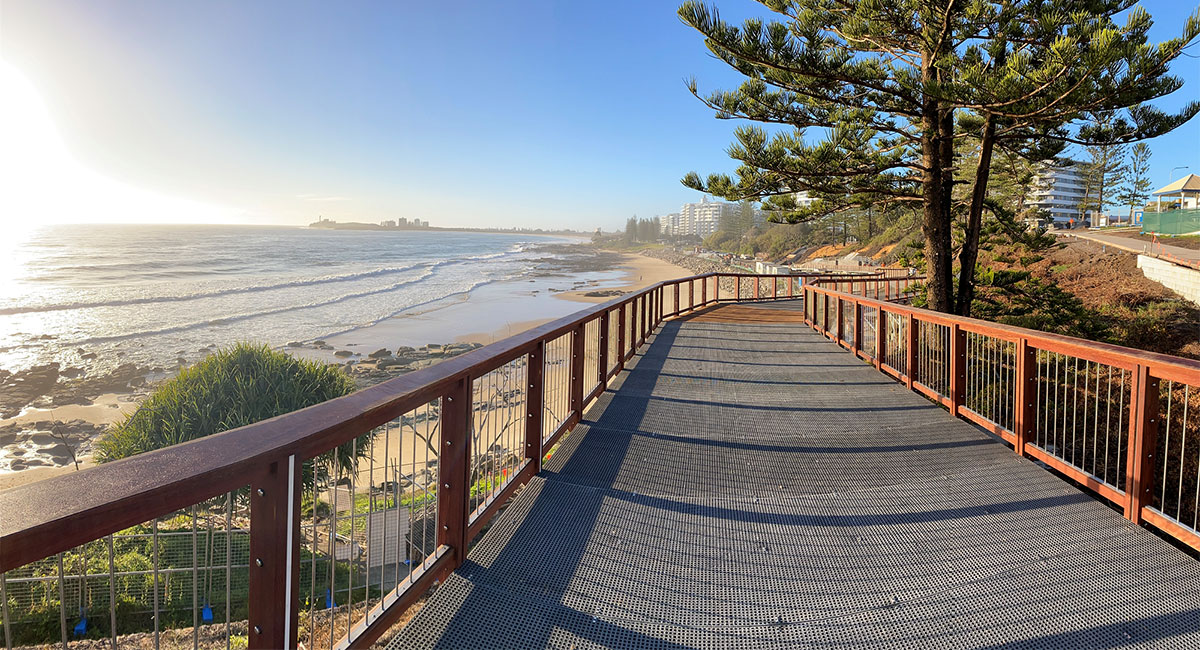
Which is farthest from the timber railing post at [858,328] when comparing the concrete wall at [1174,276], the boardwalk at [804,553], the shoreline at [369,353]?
the concrete wall at [1174,276]

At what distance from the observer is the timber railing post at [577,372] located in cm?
438

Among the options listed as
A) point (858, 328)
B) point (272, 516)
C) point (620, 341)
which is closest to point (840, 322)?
point (858, 328)

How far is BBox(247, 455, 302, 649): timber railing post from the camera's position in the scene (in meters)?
1.48

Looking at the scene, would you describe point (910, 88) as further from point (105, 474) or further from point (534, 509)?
point (105, 474)

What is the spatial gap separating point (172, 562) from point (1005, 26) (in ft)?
40.1

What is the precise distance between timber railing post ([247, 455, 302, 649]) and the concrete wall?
19.5 m

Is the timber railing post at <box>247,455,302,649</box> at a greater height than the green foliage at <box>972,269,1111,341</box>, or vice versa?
the green foliage at <box>972,269,1111,341</box>

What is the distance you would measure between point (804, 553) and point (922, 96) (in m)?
8.63

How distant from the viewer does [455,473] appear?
8.39 feet

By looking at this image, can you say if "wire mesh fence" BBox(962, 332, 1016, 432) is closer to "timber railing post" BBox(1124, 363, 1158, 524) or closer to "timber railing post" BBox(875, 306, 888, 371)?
"timber railing post" BBox(1124, 363, 1158, 524)

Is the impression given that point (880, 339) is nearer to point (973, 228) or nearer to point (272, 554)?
point (973, 228)

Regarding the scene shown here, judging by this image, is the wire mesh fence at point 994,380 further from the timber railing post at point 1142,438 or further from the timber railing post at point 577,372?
the timber railing post at point 577,372

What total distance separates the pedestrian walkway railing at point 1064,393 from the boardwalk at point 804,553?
0.14 metres

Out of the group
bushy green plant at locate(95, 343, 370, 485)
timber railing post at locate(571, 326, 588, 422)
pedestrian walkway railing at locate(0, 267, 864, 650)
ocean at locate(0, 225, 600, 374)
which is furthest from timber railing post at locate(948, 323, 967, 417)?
ocean at locate(0, 225, 600, 374)
